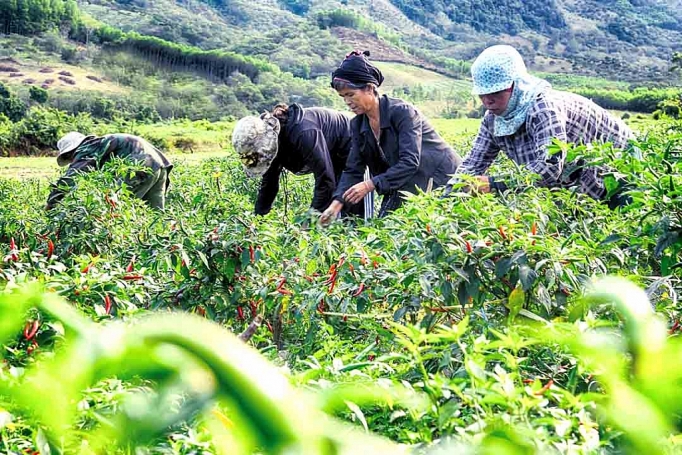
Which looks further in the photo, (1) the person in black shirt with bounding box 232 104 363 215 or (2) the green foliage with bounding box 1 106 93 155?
(2) the green foliage with bounding box 1 106 93 155

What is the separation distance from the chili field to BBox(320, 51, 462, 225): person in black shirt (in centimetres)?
51

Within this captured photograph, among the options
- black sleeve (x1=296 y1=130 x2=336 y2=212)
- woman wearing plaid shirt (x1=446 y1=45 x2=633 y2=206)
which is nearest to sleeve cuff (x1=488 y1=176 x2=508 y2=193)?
woman wearing plaid shirt (x1=446 y1=45 x2=633 y2=206)

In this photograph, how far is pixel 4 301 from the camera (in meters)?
0.22

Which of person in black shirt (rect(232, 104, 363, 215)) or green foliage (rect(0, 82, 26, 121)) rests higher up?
person in black shirt (rect(232, 104, 363, 215))

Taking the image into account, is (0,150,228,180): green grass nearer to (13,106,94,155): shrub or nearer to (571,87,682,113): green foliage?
(13,106,94,155): shrub

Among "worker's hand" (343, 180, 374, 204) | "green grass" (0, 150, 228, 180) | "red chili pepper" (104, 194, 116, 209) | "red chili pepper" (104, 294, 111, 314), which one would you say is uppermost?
"red chili pepper" (104, 294, 111, 314)

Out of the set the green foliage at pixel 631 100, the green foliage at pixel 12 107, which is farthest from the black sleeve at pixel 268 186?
the green foliage at pixel 631 100

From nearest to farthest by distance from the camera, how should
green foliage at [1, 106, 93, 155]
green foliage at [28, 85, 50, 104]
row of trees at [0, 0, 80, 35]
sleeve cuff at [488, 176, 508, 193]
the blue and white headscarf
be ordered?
sleeve cuff at [488, 176, 508, 193] → the blue and white headscarf → green foliage at [1, 106, 93, 155] → green foliage at [28, 85, 50, 104] → row of trees at [0, 0, 80, 35]

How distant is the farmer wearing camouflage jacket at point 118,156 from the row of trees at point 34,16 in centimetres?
5669

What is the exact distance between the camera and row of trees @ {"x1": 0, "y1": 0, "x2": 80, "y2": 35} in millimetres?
56438

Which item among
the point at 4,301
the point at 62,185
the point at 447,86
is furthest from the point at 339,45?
the point at 4,301

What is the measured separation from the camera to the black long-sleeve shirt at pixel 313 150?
442 cm

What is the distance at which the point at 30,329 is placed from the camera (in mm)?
1545

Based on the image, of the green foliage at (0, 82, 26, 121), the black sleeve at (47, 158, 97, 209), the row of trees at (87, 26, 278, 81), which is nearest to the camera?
the black sleeve at (47, 158, 97, 209)
